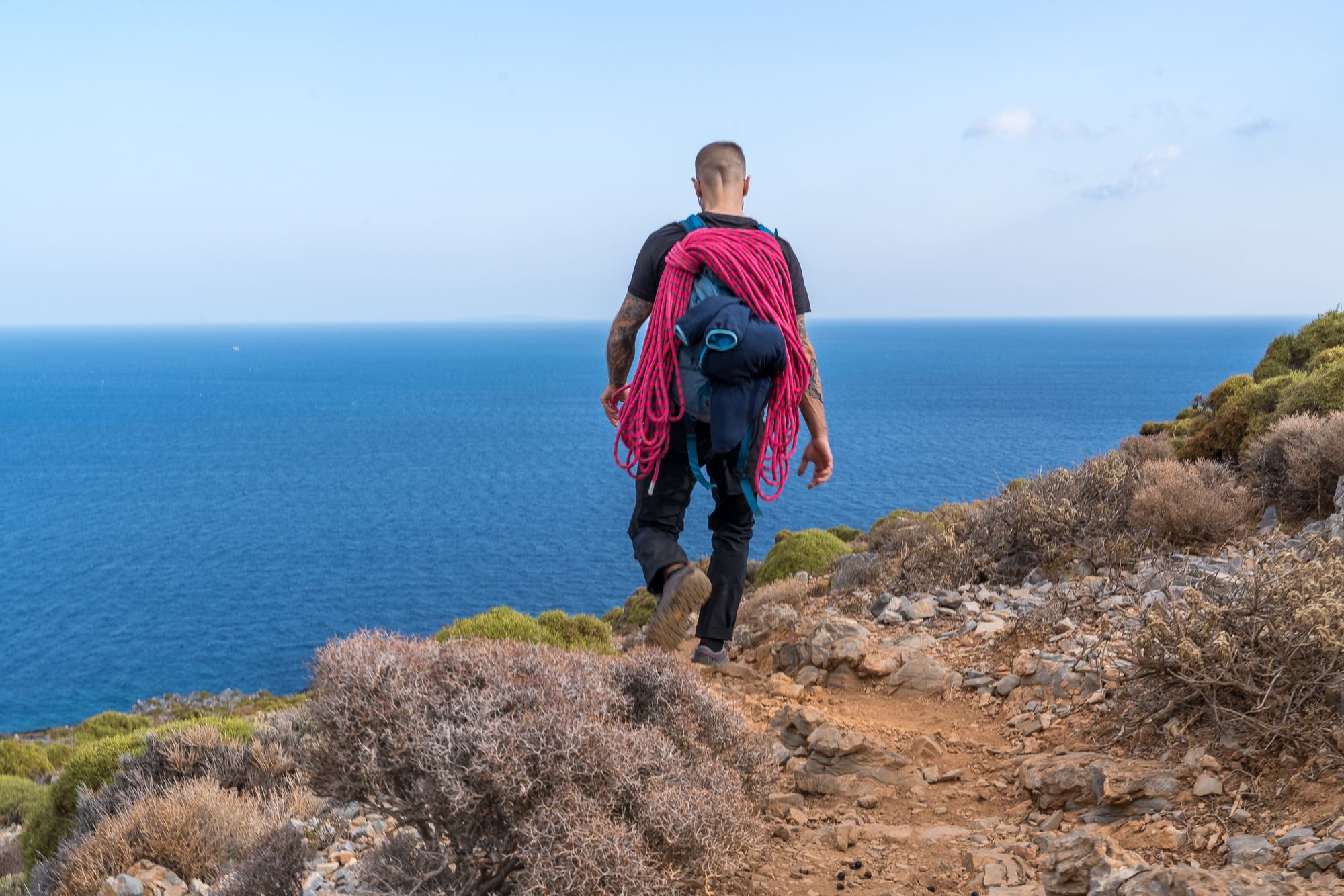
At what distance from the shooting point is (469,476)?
89.2m

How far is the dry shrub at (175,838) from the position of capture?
558cm

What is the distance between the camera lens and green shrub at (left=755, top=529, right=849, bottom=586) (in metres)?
18.6

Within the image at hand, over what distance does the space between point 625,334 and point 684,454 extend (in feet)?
2.53

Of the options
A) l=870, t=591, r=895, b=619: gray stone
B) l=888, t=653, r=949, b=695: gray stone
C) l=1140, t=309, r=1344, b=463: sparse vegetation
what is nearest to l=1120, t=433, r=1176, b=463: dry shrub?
l=1140, t=309, r=1344, b=463: sparse vegetation

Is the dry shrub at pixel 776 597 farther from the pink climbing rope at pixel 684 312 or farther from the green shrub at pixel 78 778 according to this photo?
the green shrub at pixel 78 778

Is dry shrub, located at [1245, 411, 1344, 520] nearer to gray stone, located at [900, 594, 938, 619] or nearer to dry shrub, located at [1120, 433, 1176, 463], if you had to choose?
dry shrub, located at [1120, 433, 1176, 463]

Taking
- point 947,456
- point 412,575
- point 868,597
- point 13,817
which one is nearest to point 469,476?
point 412,575

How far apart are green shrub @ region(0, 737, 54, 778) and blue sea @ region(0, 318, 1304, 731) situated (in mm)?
14375

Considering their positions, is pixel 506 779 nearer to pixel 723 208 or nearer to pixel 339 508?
pixel 723 208

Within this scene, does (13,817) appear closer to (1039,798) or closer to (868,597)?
(868,597)

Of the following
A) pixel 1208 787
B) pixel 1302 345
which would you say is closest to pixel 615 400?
pixel 1208 787

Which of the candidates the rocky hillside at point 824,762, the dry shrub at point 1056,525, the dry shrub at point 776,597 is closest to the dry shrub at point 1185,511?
the dry shrub at point 1056,525

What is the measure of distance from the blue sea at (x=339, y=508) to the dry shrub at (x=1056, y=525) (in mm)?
8325

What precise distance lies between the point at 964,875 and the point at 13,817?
17.9 meters
